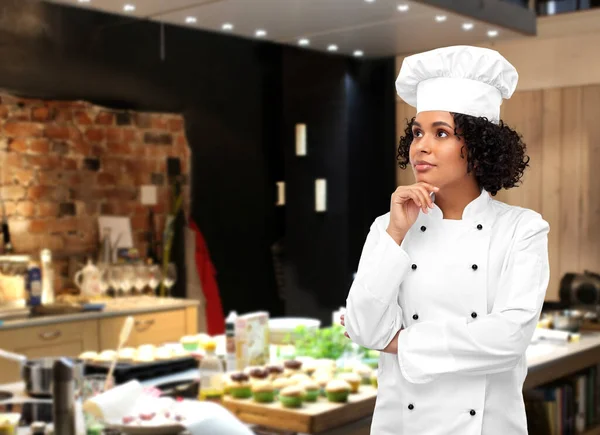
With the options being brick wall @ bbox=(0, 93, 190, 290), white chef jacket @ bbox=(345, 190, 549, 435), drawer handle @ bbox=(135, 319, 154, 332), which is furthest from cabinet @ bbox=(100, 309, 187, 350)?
white chef jacket @ bbox=(345, 190, 549, 435)

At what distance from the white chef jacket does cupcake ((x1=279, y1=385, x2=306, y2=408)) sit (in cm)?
89

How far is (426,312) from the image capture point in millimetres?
1496

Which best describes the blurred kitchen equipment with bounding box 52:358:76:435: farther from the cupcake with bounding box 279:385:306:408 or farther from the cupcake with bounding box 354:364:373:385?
the cupcake with bounding box 354:364:373:385

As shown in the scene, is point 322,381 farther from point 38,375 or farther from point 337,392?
point 38,375

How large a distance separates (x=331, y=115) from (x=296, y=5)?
6.71 ft

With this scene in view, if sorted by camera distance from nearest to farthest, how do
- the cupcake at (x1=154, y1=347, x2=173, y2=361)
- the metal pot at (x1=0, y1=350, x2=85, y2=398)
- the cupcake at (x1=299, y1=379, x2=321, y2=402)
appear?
the metal pot at (x1=0, y1=350, x2=85, y2=398) < the cupcake at (x1=299, y1=379, x2=321, y2=402) < the cupcake at (x1=154, y1=347, x2=173, y2=361)

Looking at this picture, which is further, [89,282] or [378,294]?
[89,282]

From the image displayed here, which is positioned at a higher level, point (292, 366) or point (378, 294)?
point (378, 294)

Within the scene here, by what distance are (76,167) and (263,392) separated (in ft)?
8.80

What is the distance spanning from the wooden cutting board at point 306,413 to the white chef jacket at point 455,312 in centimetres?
84

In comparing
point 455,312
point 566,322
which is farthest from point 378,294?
point 566,322

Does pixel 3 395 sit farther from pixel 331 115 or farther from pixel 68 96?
pixel 331 115

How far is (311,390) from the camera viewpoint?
248cm

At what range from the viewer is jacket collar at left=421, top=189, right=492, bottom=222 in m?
1.53
